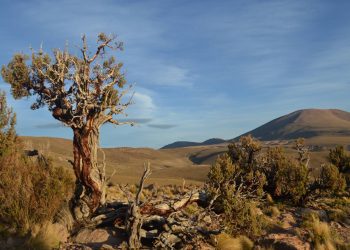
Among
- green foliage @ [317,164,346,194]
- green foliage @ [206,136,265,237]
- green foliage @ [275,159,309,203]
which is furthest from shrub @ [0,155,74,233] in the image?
green foliage @ [317,164,346,194]

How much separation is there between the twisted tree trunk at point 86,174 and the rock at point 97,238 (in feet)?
3.36

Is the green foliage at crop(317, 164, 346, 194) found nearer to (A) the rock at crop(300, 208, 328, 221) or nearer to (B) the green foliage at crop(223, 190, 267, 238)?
(A) the rock at crop(300, 208, 328, 221)

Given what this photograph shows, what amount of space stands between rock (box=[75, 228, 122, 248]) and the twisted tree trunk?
1025 mm

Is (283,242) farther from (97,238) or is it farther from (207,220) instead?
(97,238)

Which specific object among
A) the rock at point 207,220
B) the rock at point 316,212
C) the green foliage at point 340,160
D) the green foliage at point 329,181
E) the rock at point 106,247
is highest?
the green foliage at point 340,160

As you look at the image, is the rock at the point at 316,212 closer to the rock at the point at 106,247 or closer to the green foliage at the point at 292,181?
the green foliage at the point at 292,181

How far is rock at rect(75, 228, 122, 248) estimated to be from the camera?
1055cm

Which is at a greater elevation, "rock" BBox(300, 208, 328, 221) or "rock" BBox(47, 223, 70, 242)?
"rock" BBox(47, 223, 70, 242)

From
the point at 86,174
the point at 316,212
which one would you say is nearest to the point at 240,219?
the point at 86,174

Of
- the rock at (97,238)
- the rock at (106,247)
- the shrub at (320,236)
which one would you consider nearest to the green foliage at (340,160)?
the shrub at (320,236)

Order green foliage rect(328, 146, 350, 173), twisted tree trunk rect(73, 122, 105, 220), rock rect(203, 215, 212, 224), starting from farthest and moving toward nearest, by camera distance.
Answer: green foliage rect(328, 146, 350, 173) → rock rect(203, 215, 212, 224) → twisted tree trunk rect(73, 122, 105, 220)

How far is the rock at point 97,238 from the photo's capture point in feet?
34.6

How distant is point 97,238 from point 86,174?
2141mm

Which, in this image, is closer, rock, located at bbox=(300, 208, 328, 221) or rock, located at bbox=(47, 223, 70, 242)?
rock, located at bbox=(47, 223, 70, 242)
